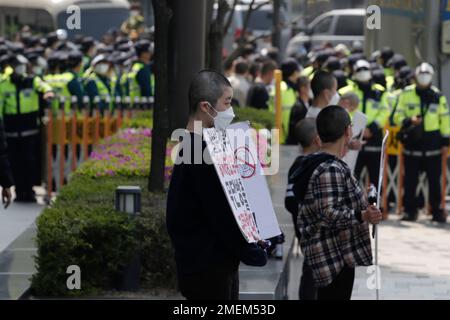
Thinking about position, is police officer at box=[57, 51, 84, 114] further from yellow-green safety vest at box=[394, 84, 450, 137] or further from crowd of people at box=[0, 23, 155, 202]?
yellow-green safety vest at box=[394, 84, 450, 137]

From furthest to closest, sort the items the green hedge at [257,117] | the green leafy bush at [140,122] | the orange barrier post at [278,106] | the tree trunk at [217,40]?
the orange barrier post at [278,106] → the green hedge at [257,117] → the green leafy bush at [140,122] → the tree trunk at [217,40]

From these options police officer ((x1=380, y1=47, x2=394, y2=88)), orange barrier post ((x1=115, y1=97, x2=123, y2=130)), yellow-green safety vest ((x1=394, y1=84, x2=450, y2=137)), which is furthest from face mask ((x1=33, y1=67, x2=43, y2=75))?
yellow-green safety vest ((x1=394, y1=84, x2=450, y2=137))

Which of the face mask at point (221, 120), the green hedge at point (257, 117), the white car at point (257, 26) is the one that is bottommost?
the white car at point (257, 26)

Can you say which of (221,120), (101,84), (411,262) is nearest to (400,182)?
(411,262)

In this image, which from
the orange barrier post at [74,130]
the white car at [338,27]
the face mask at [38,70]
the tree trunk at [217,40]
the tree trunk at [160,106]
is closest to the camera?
the tree trunk at [160,106]

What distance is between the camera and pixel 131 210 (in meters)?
8.97

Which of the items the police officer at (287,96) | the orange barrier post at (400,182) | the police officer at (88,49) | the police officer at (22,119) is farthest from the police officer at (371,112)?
the police officer at (88,49)

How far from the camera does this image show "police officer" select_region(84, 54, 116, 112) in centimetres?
1686

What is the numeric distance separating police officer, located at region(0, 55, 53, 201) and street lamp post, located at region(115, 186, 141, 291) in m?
6.71

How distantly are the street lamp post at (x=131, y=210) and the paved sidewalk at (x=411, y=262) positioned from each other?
2672 millimetres

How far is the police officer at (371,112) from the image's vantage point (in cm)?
1578

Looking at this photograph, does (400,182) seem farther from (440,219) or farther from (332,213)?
(332,213)

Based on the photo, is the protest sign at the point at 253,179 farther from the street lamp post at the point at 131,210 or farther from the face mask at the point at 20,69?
the face mask at the point at 20,69

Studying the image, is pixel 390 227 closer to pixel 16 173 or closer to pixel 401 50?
pixel 16 173
